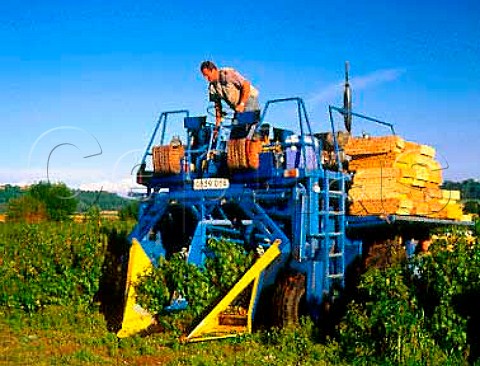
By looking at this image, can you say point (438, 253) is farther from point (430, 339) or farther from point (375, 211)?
point (375, 211)

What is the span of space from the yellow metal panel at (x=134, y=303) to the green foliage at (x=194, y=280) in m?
0.12

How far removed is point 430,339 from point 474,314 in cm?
69

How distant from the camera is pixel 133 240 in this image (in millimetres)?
11281

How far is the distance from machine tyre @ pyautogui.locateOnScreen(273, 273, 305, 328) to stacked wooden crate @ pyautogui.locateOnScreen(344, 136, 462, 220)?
1.98m

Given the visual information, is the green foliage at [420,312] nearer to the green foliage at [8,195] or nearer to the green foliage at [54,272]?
the green foliage at [54,272]

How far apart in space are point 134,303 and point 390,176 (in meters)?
4.62

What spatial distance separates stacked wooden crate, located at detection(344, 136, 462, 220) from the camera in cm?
1136

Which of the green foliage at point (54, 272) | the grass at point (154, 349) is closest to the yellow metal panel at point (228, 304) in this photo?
the grass at point (154, 349)

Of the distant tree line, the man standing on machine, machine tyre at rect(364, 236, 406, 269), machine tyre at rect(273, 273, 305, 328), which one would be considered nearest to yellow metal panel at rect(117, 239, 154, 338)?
machine tyre at rect(273, 273, 305, 328)

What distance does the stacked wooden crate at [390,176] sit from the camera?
1136 cm

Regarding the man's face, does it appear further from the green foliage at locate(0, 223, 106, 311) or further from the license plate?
the green foliage at locate(0, 223, 106, 311)

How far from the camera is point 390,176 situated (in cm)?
1132

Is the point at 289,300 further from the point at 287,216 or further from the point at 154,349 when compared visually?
the point at 154,349

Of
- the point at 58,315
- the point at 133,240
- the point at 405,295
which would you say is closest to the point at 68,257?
the point at 58,315
